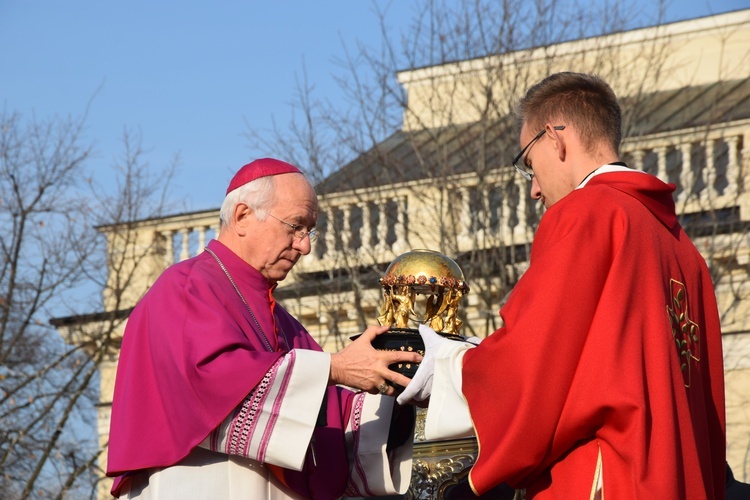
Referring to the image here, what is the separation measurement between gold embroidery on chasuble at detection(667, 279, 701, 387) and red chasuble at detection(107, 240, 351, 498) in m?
1.48

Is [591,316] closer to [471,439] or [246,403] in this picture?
[246,403]

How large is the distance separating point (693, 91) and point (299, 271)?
5416mm

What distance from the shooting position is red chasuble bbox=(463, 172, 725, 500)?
477 centimetres

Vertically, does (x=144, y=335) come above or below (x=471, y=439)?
above

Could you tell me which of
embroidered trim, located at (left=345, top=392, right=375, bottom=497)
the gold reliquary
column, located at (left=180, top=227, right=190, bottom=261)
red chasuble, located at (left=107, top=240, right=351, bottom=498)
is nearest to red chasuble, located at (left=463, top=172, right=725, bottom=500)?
red chasuble, located at (left=107, top=240, right=351, bottom=498)

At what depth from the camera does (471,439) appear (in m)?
7.21

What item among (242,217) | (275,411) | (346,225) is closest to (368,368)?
(275,411)

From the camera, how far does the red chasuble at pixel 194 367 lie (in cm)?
562

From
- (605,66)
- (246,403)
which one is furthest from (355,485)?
(605,66)

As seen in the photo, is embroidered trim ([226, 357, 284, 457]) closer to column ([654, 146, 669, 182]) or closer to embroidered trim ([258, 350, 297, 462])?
embroidered trim ([258, 350, 297, 462])

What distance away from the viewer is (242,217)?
6266 millimetres

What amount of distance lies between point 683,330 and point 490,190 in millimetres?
11570

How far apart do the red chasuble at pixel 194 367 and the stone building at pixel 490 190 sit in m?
9.34

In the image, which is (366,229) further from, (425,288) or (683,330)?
(683,330)
